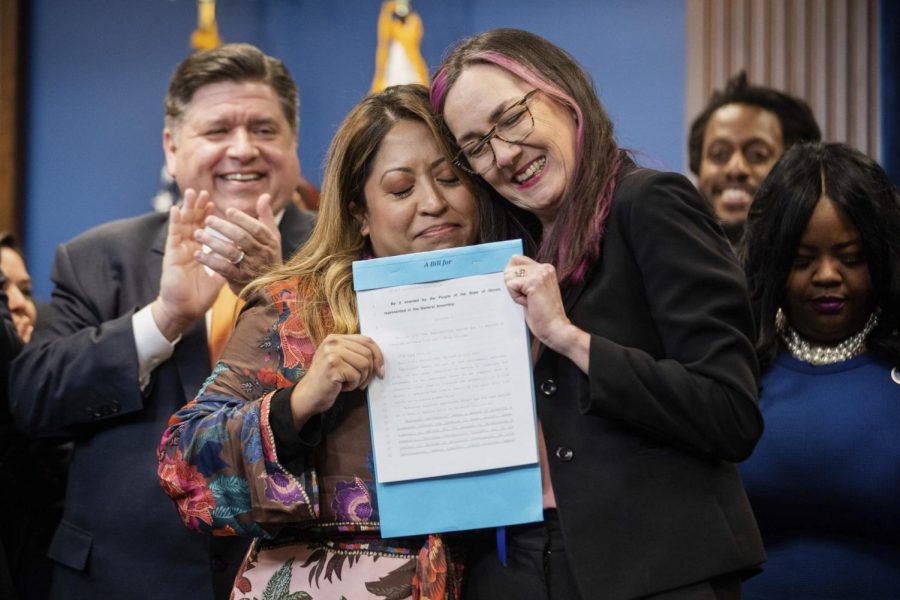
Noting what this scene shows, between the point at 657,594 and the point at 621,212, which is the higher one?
the point at 621,212

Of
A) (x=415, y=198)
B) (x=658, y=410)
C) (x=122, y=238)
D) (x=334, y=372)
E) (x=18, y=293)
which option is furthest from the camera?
(x=18, y=293)

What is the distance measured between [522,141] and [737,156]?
6.45 feet

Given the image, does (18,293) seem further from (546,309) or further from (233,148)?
(546,309)

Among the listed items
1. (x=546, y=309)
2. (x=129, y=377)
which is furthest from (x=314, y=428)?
(x=129, y=377)

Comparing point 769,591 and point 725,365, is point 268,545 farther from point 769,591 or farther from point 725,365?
point 769,591

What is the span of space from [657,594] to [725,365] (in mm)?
358

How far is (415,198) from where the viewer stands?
7.08ft

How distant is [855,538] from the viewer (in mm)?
2408

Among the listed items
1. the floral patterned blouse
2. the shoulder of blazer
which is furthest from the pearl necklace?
the shoulder of blazer

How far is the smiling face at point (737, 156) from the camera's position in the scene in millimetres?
3633

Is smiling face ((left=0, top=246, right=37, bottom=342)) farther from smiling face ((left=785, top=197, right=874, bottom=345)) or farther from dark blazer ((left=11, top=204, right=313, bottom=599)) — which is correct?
smiling face ((left=785, top=197, right=874, bottom=345))

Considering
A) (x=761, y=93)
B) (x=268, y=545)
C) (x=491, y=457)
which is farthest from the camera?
(x=761, y=93)

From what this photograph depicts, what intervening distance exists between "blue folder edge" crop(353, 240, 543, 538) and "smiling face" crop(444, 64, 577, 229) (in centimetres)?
14

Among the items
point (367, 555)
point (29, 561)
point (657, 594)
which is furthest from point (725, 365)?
point (29, 561)
